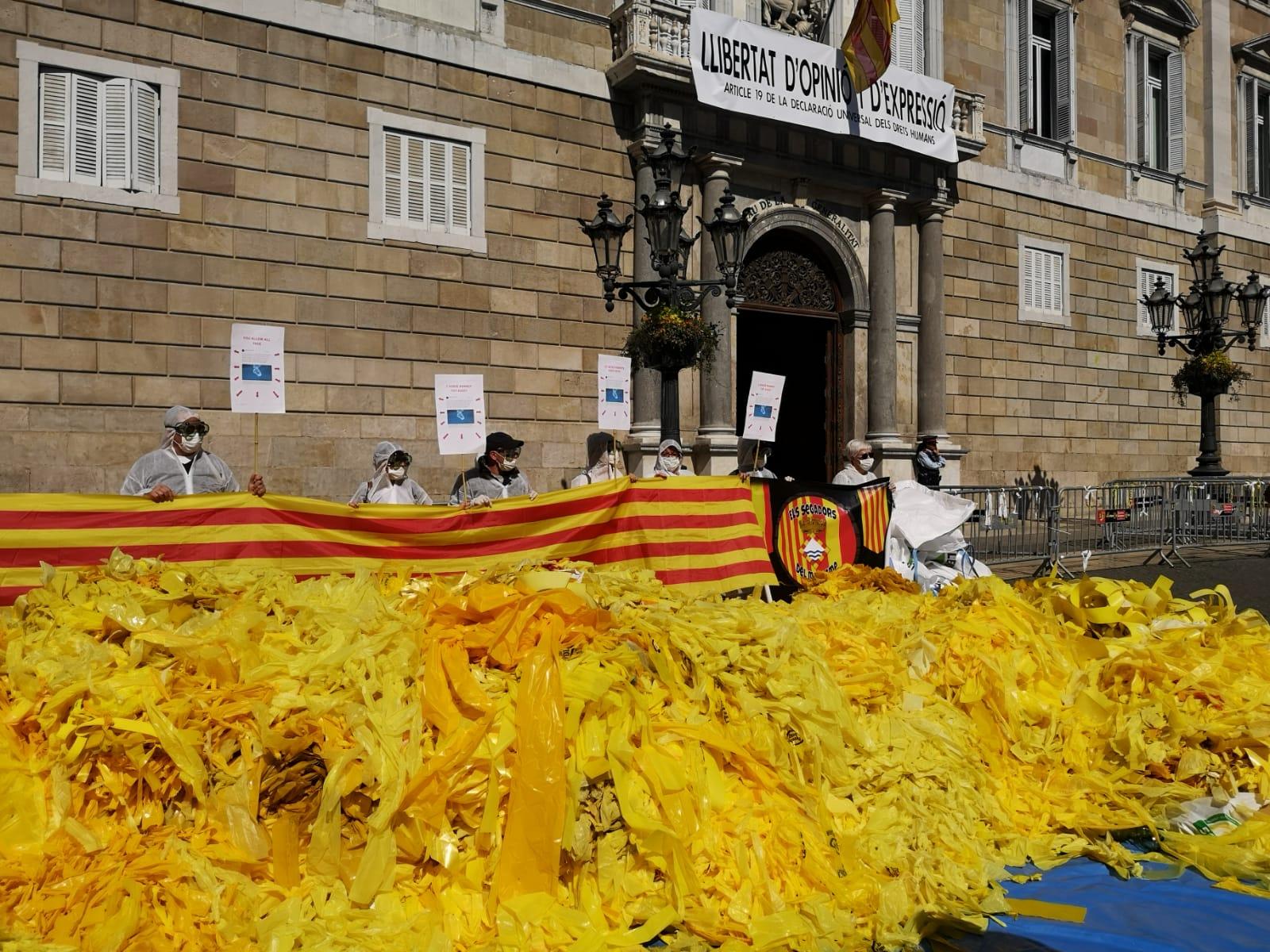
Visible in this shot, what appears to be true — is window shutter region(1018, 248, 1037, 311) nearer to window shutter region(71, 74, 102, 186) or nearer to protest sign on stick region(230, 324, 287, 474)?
protest sign on stick region(230, 324, 287, 474)

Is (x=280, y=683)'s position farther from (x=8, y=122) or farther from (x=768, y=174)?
(x=768, y=174)

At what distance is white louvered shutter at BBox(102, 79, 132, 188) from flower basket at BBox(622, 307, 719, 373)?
5732mm

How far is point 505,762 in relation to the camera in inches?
128

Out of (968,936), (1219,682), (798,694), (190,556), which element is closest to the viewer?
(968,936)

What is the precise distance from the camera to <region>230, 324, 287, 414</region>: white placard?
7.36m

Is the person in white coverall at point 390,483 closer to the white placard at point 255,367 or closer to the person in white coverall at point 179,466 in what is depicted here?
the white placard at point 255,367

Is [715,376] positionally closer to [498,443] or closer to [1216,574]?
[498,443]

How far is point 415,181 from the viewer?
1213cm

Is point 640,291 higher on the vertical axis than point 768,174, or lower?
lower

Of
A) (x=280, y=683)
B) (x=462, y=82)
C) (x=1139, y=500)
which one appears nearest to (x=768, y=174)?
(x=462, y=82)

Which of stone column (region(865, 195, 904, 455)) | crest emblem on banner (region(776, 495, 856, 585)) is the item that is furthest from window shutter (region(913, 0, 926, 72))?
crest emblem on banner (region(776, 495, 856, 585))

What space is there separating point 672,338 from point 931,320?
26.4ft

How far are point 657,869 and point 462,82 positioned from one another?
453 inches

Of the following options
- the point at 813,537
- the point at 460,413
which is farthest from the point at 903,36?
the point at 460,413
